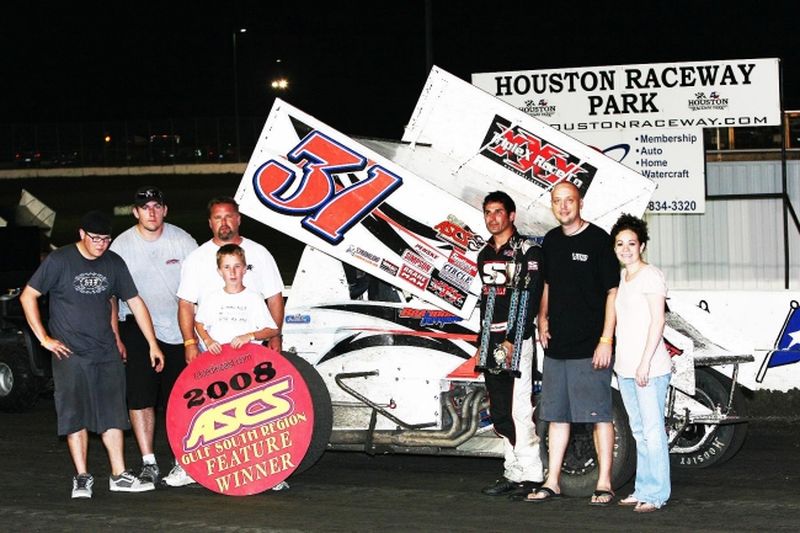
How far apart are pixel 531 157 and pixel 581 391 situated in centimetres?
237

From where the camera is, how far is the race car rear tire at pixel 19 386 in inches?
482

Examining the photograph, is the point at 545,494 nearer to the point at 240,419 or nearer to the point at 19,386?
the point at 240,419

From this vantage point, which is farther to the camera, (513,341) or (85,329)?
(85,329)

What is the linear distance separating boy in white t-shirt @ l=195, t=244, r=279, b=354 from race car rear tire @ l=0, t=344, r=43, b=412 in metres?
4.43

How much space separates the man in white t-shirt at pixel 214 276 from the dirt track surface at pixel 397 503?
0.74 metres

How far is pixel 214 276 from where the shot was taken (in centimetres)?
853

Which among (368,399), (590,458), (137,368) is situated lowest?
(590,458)

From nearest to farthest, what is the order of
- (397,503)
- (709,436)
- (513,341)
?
1. (513,341)
2. (397,503)
3. (709,436)

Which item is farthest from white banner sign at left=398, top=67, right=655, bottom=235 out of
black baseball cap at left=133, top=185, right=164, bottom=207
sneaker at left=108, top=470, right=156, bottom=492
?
sneaker at left=108, top=470, right=156, bottom=492

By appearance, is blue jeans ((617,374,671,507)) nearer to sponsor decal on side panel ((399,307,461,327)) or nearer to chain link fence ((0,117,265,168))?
sponsor decal on side panel ((399,307,461,327))

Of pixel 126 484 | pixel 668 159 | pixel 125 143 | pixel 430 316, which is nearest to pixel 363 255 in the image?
pixel 430 316

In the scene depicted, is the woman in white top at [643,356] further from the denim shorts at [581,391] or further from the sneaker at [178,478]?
the sneaker at [178,478]

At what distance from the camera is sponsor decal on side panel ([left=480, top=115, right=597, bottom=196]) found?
9180 mm

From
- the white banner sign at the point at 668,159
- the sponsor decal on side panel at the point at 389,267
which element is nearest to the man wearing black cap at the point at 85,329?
the sponsor decal on side panel at the point at 389,267
